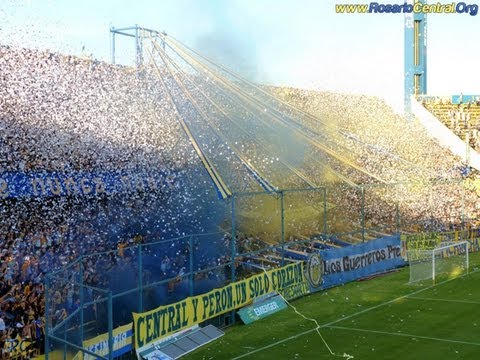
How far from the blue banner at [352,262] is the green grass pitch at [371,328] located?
0.54 meters

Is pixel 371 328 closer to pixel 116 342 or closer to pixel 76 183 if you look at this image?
pixel 116 342

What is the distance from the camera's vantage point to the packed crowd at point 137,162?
16.0 metres

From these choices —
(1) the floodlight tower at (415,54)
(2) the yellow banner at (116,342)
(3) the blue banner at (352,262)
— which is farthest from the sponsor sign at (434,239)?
(1) the floodlight tower at (415,54)

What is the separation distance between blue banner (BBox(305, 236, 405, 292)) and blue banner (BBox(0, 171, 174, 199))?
6005 millimetres

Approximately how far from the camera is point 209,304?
49.3 feet

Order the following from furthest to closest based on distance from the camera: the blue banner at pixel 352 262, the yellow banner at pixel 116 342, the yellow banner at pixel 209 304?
1. the blue banner at pixel 352 262
2. the yellow banner at pixel 209 304
3. the yellow banner at pixel 116 342

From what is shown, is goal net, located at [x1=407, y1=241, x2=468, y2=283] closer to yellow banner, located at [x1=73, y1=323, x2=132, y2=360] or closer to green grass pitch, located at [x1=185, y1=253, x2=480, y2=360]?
green grass pitch, located at [x1=185, y1=253, x2=480, y2=360]

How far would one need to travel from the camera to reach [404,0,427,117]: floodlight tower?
4550 cm

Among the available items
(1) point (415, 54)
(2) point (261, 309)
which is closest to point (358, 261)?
(2) point (261, 309)

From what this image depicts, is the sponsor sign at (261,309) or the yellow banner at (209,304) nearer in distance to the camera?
the yellow banner at (209,304)

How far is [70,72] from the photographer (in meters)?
24.9

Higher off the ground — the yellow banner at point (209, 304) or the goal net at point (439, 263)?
the yellow banner at point (209, 304)

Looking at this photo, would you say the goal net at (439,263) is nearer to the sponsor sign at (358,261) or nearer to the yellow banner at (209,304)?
the sponsor sign at (358,261)

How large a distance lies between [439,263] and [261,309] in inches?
336
